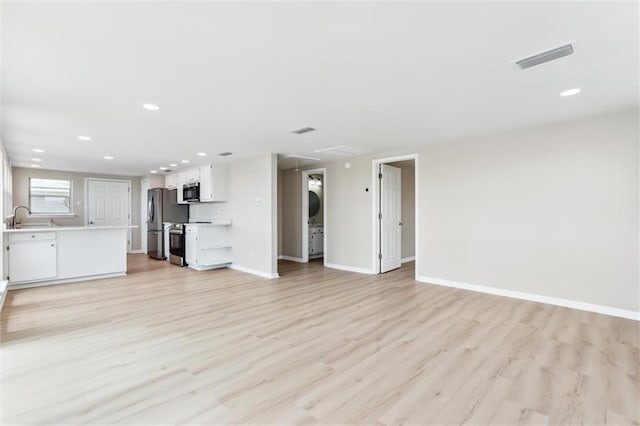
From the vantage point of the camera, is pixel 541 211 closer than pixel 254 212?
Yes

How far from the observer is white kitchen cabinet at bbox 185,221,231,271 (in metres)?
6.36

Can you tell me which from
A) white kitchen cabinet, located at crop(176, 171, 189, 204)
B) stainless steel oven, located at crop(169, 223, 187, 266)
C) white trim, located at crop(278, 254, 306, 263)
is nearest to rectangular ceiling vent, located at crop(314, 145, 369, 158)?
white trim, located at crop(278, 254, 306, 263)

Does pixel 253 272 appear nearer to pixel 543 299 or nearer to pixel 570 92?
pixel 543 299

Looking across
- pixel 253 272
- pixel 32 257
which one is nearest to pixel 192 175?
pixel 253 272

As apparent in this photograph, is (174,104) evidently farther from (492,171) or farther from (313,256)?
(313,256)

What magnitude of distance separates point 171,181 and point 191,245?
9.05 ft

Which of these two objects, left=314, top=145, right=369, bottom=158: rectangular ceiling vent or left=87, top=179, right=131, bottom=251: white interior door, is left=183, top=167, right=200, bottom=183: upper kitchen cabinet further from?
left=314, top=145, right=369, bottom=158: rectangular ceiling vent

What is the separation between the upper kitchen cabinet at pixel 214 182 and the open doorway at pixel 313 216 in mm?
1795

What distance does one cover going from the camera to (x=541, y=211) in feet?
13.3

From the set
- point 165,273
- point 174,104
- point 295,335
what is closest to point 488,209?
point 295,335

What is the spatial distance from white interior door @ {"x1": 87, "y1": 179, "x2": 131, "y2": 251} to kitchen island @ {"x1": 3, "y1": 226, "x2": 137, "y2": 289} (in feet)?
12.6

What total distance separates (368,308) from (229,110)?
2.82 meters

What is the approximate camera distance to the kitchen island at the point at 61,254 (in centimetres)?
472

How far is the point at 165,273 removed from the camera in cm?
608
